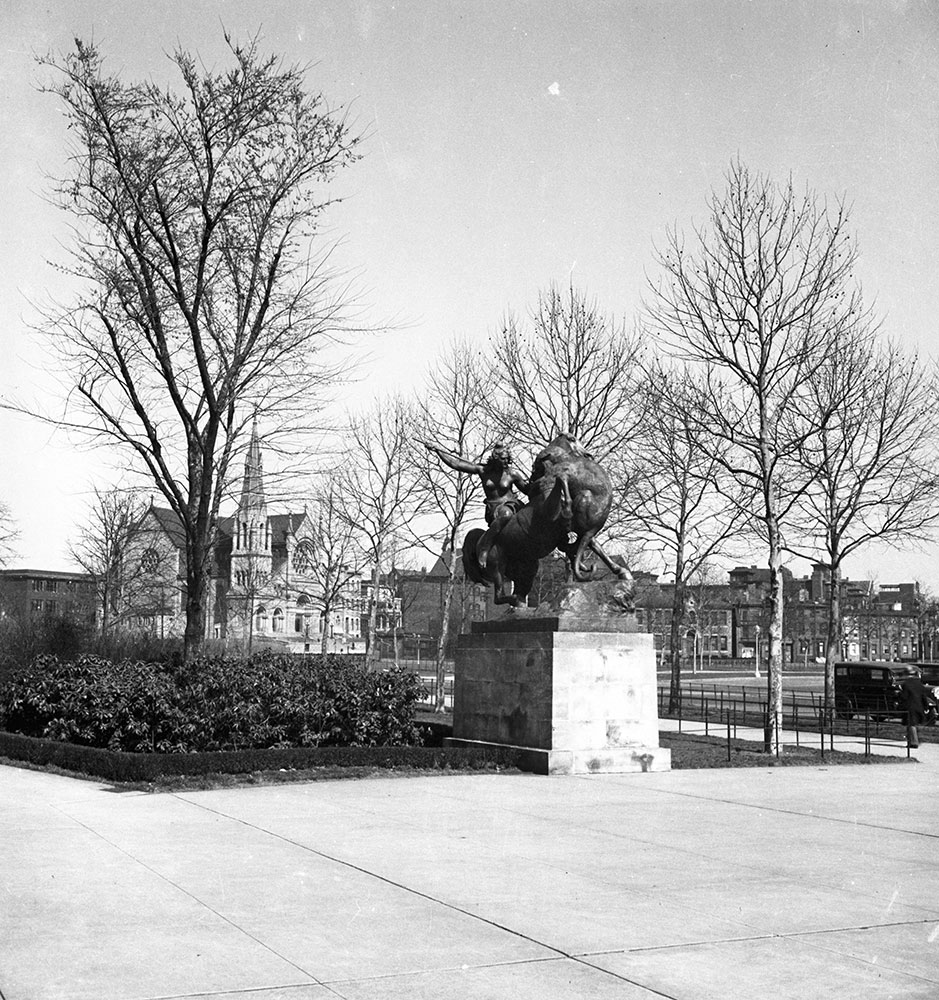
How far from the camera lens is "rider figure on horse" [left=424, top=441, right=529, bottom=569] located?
18891 mm

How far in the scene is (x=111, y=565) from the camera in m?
52.9

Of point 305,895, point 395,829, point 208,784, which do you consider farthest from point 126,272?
point 305,895

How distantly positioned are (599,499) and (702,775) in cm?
432

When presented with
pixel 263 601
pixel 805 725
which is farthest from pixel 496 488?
pixel 263 601

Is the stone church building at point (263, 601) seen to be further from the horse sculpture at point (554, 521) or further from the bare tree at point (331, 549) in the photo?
the horse sculpture at point (554, 521)

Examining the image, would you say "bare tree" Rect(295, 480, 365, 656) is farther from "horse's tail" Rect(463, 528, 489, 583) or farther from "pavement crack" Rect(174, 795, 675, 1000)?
"pavement crack" Rect(174, 795, 675, 1000)

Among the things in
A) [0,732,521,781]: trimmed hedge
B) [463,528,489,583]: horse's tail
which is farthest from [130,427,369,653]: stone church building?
[0,732,521,781]: trimmed hedge

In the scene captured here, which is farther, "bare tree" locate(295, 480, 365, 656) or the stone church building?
the stone church building

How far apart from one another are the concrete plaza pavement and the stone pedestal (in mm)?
2984

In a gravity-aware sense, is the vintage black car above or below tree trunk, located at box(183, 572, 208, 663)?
below

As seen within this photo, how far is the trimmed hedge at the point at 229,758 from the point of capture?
14641 millimetres

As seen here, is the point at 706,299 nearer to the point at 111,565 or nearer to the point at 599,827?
the point at 599,827

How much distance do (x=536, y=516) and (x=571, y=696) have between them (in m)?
2.83

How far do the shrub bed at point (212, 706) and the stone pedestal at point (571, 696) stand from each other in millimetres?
1544
